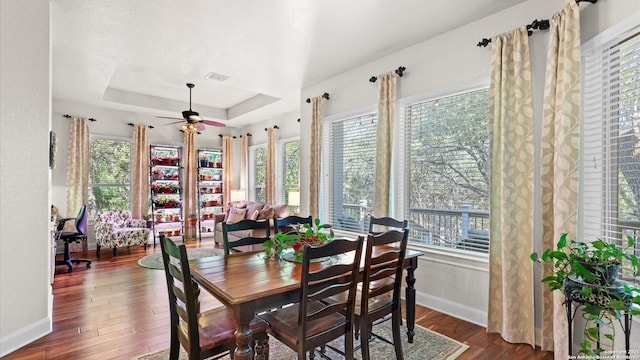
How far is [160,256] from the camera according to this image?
18.6ft

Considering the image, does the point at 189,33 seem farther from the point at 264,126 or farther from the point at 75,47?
the point at 264,126

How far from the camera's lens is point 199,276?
189 cm

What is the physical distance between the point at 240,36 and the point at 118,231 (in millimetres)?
4395

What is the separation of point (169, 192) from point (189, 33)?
15.9 ft

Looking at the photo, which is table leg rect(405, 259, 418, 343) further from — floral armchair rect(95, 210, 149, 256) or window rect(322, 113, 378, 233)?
floral armchair rect(95, 210, 149, 256)

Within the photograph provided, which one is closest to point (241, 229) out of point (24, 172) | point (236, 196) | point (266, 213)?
point (24, 172)

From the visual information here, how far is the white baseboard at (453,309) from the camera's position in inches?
114

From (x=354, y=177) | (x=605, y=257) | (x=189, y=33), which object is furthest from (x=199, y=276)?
(x=354, y=177)

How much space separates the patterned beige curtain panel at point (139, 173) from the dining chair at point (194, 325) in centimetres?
557

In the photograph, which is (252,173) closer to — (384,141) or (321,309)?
(384,141)

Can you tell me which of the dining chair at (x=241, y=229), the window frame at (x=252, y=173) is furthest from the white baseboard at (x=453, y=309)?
Answer: the window frame at (x=252, y=173)

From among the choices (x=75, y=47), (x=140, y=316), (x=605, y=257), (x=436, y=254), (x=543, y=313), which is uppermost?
(x=75, y=47)

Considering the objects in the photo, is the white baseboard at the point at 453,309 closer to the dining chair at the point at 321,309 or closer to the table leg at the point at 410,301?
the table leg at the point at 410,301

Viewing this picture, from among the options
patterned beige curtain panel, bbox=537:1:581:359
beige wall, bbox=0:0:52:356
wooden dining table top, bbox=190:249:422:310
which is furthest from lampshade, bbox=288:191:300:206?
patterned beige curtain panel, bbox=537:1:581:359
